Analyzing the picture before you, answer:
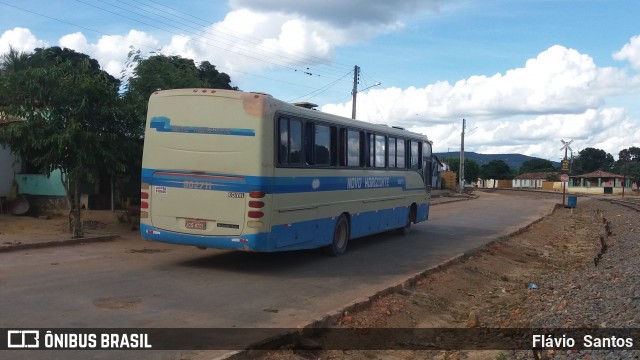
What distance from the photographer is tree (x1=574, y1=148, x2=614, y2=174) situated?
128m

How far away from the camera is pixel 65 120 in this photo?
13.6 metres

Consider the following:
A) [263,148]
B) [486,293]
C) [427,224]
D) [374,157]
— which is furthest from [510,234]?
[263,148]

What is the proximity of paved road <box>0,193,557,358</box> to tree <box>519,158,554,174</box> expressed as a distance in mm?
148010

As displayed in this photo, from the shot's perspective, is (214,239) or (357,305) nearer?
(357,305)

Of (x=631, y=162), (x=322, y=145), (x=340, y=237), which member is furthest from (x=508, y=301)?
(x=631, y=162)

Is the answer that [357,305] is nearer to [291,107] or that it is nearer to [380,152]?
[291,107]

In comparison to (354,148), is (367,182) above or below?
below


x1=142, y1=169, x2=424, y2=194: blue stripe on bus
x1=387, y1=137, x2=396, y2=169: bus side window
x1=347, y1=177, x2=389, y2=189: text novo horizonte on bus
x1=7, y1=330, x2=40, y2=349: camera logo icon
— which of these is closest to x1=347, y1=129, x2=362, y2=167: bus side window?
x1=347, y1=177, x2=389, y2=189: text novo horizonte on bus

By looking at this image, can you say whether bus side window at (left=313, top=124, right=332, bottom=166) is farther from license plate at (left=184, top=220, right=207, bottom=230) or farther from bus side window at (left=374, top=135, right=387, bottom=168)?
bus side window at (left=374, top=135, right=387, bottom=168)

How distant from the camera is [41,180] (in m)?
19.0

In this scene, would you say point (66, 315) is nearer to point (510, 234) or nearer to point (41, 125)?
point (41, 125)

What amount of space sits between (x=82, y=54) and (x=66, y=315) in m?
44.5

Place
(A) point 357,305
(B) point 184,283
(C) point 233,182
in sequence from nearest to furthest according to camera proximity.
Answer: (A) point 357,305, (B) point 184,283, (C) point 233,182

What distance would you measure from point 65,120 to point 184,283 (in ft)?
20.6
